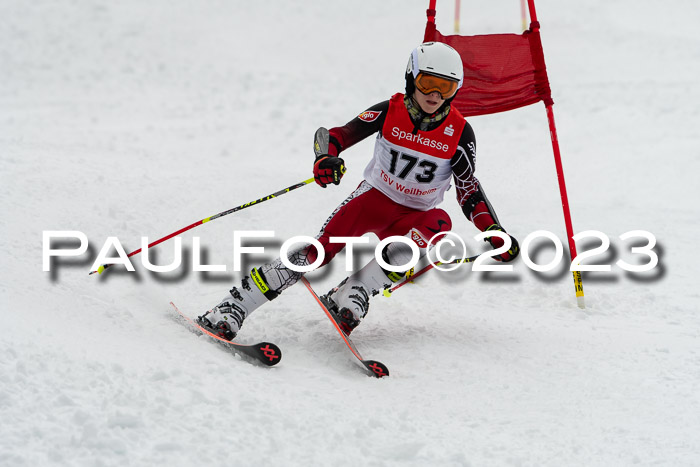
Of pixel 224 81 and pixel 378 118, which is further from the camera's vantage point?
pixel 224 81

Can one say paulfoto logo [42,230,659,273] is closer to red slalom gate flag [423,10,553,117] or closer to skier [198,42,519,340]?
skier [198,42,519,340]

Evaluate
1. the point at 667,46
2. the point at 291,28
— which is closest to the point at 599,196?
the point at 667,46

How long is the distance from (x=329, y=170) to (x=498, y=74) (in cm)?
239

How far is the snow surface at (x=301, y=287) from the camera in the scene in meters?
3.10

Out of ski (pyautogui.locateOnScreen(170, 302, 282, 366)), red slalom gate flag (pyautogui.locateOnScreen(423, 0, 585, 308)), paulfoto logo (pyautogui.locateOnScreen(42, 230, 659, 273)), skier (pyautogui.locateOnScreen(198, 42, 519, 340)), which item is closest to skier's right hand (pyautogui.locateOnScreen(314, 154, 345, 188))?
skier (pyautogui.locateOnScreen(198, 42, 519, 340))

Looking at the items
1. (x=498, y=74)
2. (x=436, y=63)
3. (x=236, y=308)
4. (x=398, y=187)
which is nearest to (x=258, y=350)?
(x=236, y=308)

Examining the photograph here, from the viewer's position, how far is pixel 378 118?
177 inches

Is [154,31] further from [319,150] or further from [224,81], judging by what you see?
[319,150]

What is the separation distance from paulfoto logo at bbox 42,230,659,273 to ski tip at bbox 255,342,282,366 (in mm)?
593

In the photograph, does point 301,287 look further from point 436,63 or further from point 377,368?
point 436,63

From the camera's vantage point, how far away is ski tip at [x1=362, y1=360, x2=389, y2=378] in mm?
3992

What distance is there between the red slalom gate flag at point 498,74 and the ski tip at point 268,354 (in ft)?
9.56

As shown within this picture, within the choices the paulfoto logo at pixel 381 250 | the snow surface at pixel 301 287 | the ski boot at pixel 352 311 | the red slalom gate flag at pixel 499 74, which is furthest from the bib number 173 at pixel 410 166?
the red slalom gate flag at pixel 499 74

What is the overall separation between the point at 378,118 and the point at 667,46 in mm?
12504
